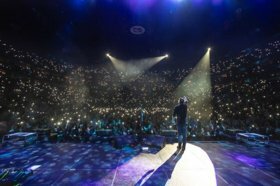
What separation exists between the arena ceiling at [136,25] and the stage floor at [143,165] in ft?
20.5

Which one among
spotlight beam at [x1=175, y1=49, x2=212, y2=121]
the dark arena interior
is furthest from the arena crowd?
spotlight beam at [x1=175, y1=49, x2=212, y2=121]

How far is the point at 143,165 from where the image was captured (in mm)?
4773

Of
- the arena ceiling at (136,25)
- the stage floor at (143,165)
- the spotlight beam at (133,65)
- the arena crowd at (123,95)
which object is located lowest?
the stage floor at (143,165)

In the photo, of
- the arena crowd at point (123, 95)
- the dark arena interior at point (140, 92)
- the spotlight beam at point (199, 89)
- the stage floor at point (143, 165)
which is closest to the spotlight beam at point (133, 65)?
the dark arena interior at point (140, 92)

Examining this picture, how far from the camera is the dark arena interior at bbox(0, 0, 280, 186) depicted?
4750mm

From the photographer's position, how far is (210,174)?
4230 mm

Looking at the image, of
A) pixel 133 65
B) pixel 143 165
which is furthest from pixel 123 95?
pixel 143 165

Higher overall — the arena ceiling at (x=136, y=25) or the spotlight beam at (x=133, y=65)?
the spotlight beam at (x=133, y=65)

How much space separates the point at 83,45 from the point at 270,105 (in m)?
13.3

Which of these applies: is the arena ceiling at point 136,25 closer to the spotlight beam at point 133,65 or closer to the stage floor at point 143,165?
the spotlight beam at point 133,65

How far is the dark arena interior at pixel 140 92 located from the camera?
4750mm

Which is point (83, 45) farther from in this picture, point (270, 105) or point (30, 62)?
point (270, 105)

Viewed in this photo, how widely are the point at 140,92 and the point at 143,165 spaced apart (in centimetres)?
1424

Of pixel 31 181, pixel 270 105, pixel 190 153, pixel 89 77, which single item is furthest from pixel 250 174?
pixel 89 77
